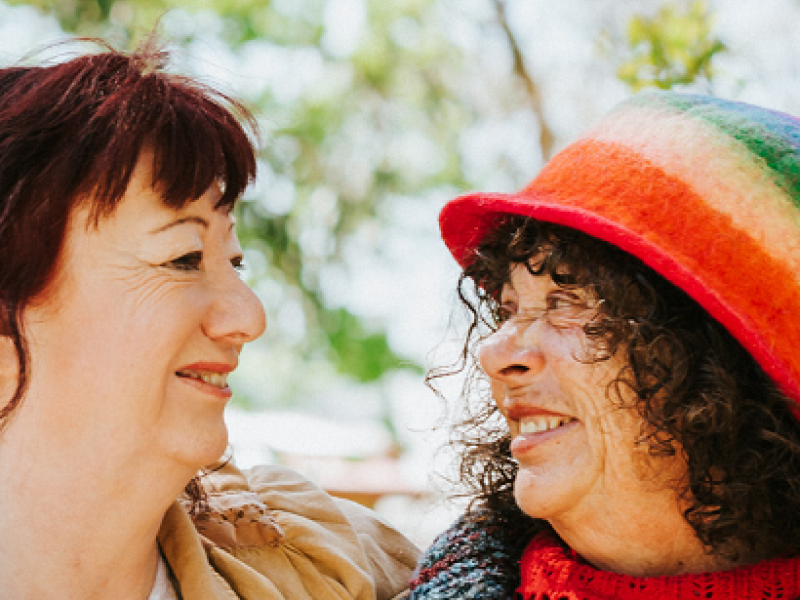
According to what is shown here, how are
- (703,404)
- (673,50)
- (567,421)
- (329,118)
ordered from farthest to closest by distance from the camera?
(329,118), (673,50), (567,421), (703,404)

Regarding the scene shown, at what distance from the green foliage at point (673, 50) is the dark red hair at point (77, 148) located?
1.80m

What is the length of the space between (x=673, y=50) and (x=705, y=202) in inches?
57.3

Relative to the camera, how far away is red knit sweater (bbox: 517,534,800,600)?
199 centimetres

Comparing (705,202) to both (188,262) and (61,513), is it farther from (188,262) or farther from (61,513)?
(61,513)

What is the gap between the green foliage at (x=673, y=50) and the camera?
3.18 meters

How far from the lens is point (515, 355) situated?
2164 millimetres

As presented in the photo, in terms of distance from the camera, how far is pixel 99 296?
1.92 metres

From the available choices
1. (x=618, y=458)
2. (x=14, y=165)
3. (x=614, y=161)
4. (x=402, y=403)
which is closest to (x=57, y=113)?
(x=14, y=165)

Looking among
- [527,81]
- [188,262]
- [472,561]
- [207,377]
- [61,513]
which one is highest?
[527,81]

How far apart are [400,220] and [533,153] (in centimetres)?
206

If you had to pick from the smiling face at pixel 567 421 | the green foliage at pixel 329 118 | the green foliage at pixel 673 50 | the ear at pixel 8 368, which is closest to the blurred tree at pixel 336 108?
the green foliage at pixel 329 118

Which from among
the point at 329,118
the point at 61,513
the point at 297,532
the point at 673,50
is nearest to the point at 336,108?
the point at 329,118

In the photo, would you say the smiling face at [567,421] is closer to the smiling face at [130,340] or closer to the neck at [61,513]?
the smiling face at [130,340]

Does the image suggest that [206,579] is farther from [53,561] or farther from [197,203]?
[197,203]
